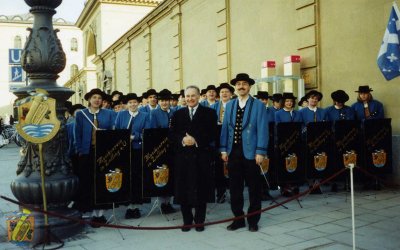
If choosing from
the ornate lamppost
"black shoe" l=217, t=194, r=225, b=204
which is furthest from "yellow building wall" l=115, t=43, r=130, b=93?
the ornate lamppost

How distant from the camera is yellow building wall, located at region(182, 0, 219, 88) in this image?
14.9 meters

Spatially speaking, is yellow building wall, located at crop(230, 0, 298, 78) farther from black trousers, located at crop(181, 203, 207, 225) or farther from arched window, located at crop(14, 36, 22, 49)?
arched window, located at crop(14, 36, 22, 49)

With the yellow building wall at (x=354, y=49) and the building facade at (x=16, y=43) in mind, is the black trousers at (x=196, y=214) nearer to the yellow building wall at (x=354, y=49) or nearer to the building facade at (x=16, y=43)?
the yellow building wall at (x=354, y=49)

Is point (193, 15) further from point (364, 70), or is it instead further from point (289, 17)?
point (364, 70)

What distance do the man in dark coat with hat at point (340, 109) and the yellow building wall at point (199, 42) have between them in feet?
22.4

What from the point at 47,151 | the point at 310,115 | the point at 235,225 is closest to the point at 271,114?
the point at 310,115

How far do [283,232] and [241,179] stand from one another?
2.95ft

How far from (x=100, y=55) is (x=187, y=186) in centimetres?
3042

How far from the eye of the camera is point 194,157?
5574mm

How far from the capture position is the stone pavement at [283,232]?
4750 millimetres

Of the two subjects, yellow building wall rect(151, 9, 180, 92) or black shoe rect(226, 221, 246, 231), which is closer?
black shoe rect(226, 221, 246, 231)

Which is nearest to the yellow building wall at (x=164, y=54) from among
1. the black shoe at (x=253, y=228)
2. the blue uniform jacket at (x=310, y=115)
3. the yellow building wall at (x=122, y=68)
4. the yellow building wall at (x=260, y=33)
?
the yellow building wall at (x=260, y=33)

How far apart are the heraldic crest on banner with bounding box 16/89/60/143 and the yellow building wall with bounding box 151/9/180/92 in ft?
42.7

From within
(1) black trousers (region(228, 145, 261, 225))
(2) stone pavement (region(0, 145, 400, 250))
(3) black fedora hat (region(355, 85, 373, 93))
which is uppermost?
(3) black fedora hat (region(355, 85, 373, 93))
